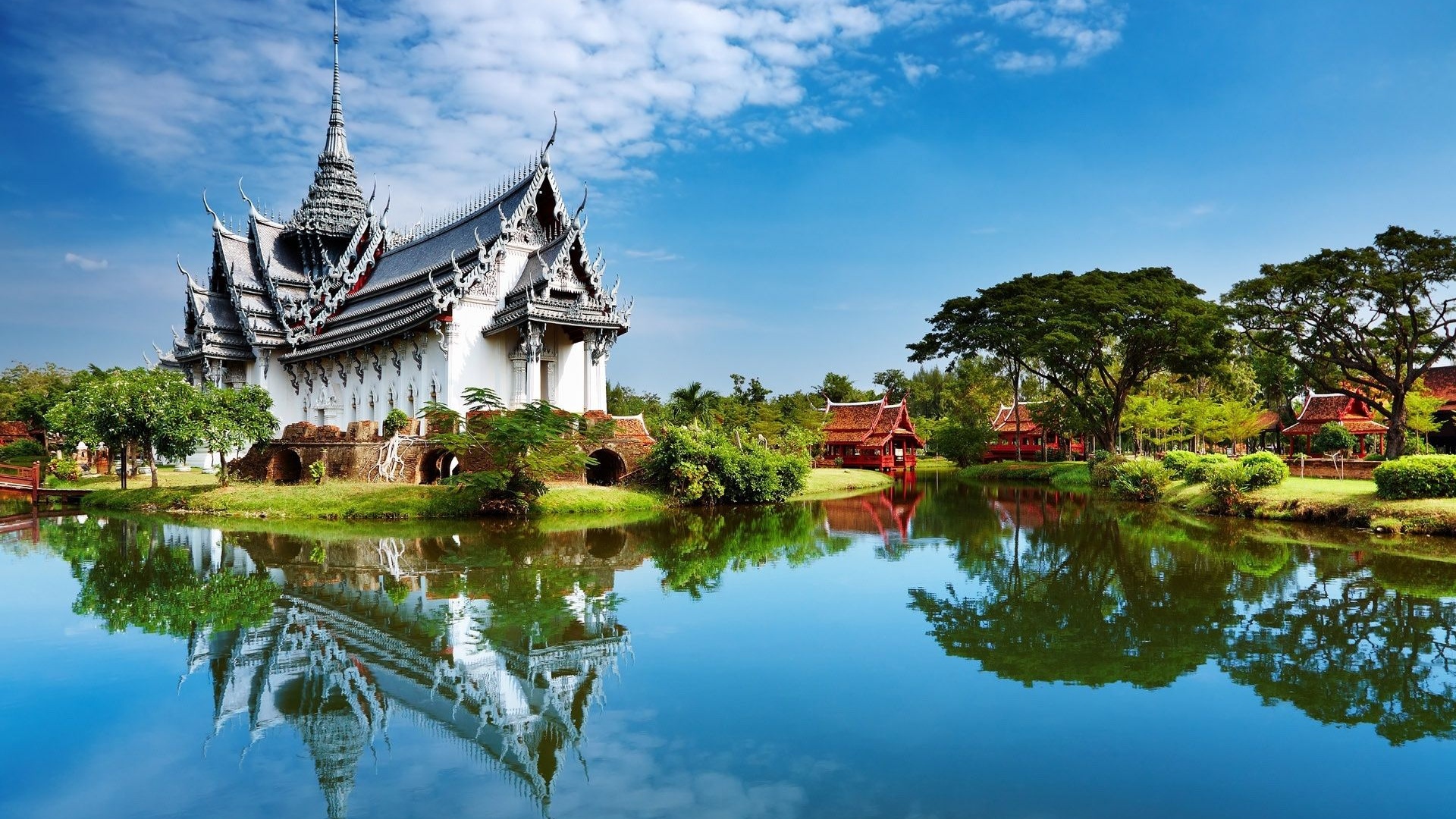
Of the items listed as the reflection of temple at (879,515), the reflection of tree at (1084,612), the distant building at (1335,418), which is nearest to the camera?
the reflection of tree at (1084,612)

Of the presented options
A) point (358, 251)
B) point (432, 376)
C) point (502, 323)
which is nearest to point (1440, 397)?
point (502, 323)

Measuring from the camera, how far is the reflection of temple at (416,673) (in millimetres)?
5727

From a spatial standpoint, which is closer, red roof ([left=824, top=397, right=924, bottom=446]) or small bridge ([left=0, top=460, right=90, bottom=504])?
small bridge ([left=0, top=460, right=90, bottom=504])

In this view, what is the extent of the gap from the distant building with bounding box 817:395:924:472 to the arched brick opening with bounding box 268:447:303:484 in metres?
23.6

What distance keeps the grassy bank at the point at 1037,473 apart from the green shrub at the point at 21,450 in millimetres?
36816

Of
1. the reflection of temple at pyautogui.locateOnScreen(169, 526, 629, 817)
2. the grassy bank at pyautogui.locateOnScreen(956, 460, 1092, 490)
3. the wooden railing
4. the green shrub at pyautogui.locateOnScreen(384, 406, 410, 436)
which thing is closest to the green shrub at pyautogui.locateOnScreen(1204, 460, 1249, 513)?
the grassy bank at pyautogui.locateOnScreen(956, 460, 1092, 490)

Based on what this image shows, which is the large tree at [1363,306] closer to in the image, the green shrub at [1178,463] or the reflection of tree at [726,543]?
the green shrub at [1178,463]

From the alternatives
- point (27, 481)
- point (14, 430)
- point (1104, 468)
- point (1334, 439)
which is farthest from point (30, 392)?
point (1334, 439)

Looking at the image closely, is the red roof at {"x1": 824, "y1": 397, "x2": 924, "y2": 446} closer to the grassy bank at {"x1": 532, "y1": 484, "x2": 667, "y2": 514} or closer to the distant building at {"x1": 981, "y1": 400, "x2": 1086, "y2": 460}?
the distant building at {"x1": 981, "y1": 400, "x2": 1086, "y2": 460}

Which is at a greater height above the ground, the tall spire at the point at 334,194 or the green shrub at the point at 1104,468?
the tall spire at the point at 334,194

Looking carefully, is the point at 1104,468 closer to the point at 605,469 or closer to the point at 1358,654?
the point at 605,469

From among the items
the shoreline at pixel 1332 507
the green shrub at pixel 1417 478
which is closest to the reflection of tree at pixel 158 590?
the shoreline at pixel 1332 507

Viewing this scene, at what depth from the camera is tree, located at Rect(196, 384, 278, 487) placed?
2017cm

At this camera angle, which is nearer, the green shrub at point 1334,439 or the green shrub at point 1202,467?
the green shrub at point 1202,467
